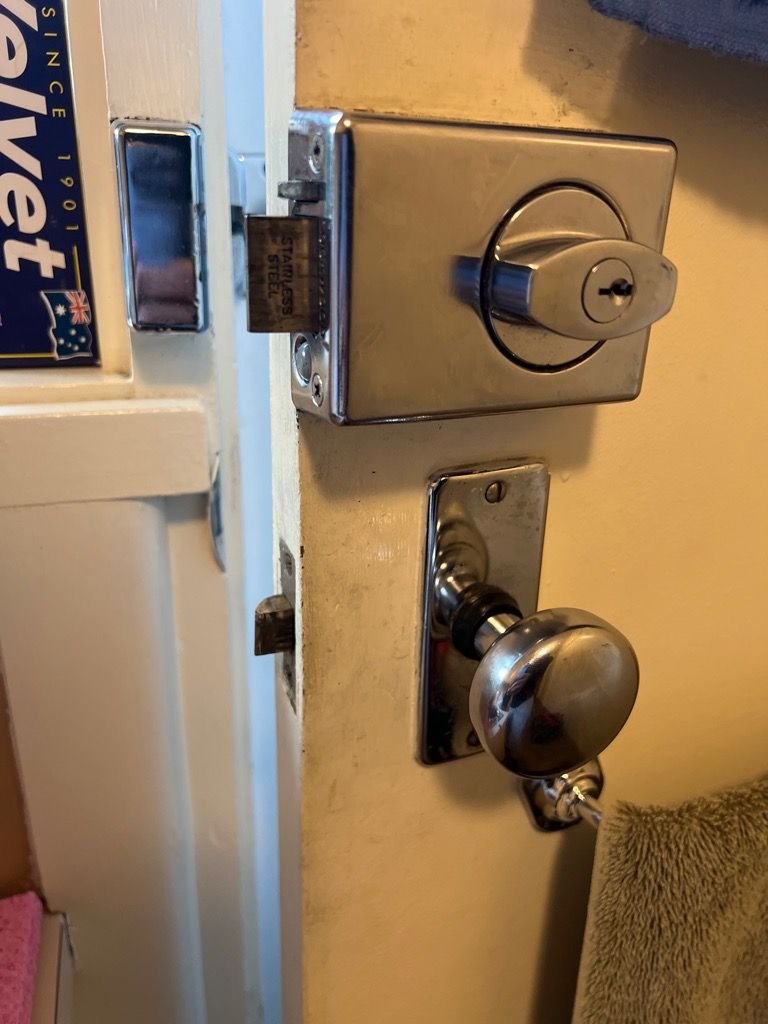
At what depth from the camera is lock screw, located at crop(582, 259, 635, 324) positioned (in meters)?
0.22

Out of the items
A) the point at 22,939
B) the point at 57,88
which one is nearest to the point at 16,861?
the point at 22,939

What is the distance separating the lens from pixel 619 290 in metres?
0.23

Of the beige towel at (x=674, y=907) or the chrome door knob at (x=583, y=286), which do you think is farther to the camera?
the beige towel at (x=674, y=907)

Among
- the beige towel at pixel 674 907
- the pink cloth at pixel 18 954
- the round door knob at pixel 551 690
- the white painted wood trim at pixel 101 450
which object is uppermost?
the white painted wood trim at pixel 101 450

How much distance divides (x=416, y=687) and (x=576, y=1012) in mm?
204

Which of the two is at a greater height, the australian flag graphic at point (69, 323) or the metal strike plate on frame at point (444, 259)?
the metal strike plate on frame at point (444, 259)

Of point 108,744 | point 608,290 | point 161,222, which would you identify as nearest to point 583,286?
point 608,290

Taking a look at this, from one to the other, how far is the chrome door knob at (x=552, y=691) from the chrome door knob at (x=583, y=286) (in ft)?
0.32

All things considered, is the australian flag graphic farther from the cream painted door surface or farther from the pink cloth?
the pink cloth

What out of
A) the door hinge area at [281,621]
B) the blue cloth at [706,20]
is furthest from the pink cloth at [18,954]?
the blue cloth at [706,20]

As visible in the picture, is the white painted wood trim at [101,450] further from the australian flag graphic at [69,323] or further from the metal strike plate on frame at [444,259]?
the metal strike plate on frame at [444,259]

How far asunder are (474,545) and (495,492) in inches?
0.9

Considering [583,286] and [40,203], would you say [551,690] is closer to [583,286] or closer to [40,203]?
[583,286]

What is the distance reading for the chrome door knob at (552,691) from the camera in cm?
25
